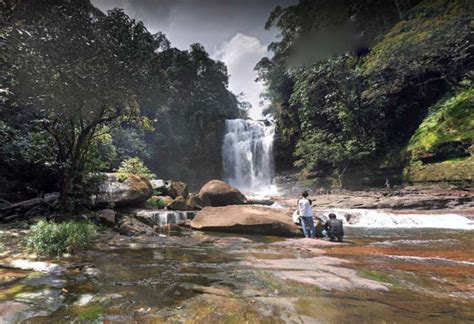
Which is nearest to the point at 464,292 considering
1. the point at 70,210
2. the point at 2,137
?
the point at 70,210

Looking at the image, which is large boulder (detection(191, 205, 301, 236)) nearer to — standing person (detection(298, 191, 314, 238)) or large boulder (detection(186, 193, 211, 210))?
standing person (detection(298, 191, 314, 238))

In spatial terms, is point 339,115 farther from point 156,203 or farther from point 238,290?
point 238,290

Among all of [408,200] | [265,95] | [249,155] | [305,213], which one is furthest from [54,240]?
[265,95]

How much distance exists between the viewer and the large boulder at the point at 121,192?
504 inches

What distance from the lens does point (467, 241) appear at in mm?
8203

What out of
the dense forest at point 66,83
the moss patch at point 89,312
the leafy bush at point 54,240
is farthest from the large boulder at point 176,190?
the moss patch at point 89,312

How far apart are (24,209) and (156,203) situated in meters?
6.19

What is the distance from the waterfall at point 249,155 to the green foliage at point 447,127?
1614cm

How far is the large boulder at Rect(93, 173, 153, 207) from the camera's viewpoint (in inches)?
504

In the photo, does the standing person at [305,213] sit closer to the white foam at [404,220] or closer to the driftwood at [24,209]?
the white foam at [404,220]

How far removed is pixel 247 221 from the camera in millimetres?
10578

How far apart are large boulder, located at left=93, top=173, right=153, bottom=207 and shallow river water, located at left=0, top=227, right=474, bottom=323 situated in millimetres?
6628

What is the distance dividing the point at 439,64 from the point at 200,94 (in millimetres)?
30949

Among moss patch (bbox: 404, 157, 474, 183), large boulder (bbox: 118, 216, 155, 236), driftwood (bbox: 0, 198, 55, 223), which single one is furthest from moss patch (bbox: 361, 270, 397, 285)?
moss patch (bbox: 404, 157, 474, 183)
